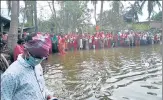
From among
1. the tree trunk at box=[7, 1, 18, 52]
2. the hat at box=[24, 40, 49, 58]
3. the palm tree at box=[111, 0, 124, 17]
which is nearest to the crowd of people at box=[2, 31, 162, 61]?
the tree trunk at box=[7, 1, 18, 52]

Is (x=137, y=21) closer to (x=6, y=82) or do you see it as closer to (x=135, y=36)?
(x=135, y=36)

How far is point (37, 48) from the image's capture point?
3.10 metres

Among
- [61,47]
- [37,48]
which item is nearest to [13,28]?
[61,47]

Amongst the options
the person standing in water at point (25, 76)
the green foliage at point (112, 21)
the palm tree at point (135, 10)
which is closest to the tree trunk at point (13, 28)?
the person standing in water at point (25, 76)

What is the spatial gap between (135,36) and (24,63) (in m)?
34.3

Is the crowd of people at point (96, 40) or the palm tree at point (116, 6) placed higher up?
the palm tree at point (116, 6)

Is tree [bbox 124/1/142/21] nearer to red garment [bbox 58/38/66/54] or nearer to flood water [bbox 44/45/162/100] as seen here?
red garment [bbox 58/38/66/54]

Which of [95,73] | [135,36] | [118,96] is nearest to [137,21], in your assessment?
[135,36]

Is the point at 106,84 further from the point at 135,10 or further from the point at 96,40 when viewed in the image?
the point at 135,10

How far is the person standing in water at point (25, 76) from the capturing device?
2.92 metres

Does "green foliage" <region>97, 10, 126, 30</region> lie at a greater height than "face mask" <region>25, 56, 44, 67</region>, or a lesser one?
greater

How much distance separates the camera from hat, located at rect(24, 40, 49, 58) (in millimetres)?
3086

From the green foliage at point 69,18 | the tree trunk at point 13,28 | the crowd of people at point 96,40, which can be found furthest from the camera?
the green foliage at point 69,18

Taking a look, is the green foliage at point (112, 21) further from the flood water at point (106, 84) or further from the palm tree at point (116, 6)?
the flood water at point (106, 84)
